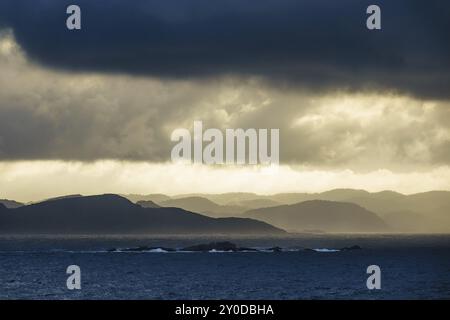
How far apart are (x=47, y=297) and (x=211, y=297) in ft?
72.9

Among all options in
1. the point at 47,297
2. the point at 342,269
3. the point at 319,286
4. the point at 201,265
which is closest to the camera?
the point at 47,297

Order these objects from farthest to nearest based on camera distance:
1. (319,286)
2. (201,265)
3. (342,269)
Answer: (201,265), (342,269), (319,286)

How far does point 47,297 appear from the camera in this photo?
363 ft

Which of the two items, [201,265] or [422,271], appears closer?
[422,271]

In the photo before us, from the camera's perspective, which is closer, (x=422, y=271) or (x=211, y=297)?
(x=211, y=297)

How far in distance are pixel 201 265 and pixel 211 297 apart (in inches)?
3003
